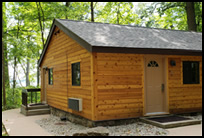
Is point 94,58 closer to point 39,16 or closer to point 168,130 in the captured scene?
point 168,130

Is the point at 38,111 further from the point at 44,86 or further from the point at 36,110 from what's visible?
the point at 44,86

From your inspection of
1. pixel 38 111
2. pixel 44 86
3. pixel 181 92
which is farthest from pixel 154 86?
pixel 44 86

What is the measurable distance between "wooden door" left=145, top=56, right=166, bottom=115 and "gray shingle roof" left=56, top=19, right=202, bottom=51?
724 millimetres

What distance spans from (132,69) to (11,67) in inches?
902

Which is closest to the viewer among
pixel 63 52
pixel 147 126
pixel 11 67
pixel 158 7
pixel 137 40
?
pixel 147 126

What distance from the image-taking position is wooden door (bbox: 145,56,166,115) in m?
8.62

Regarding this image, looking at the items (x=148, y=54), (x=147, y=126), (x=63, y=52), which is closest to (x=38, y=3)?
(x=63, y=52)

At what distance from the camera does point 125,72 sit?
316 inches

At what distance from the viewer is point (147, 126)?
24.4ft

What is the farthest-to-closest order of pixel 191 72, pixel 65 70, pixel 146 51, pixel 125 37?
pixel 65 70, pixel 191 72, pixel 125 37, pixel 146 51

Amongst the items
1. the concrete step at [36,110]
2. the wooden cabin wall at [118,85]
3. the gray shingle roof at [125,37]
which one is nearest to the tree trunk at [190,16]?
the gray shingle roof at [125,37]

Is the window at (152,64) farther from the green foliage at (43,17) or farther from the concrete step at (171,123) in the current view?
the green foliage at (43,17)

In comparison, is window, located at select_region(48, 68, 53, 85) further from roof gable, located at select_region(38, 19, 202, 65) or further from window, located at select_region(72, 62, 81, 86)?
window, located at select_region(72, 62, 81, 86)

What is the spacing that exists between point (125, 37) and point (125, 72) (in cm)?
164
